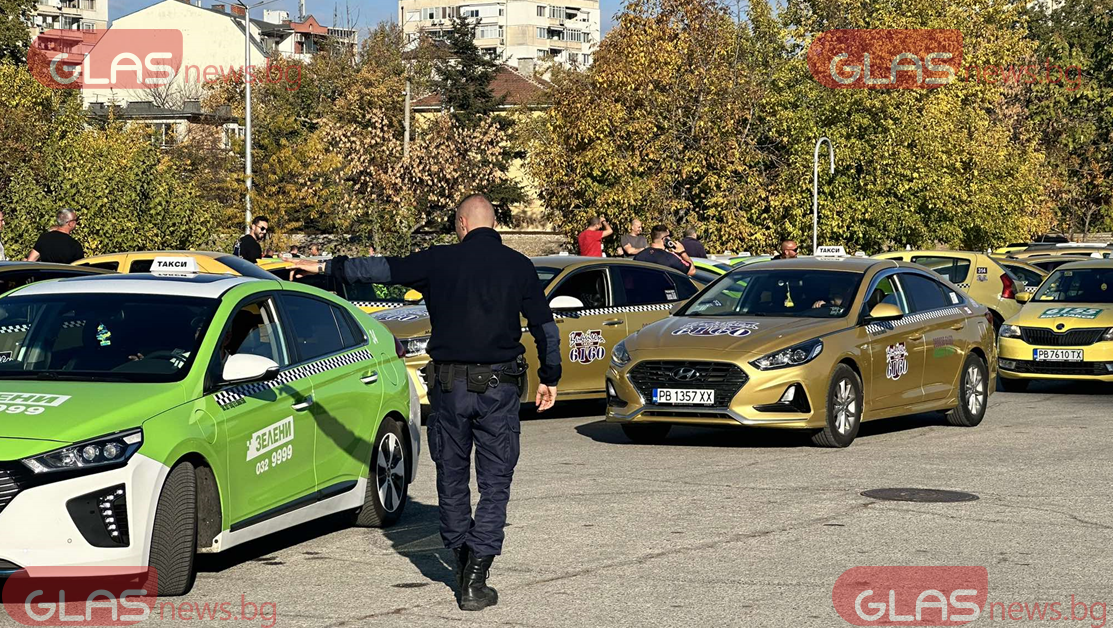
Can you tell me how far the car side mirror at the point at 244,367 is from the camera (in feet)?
25.4

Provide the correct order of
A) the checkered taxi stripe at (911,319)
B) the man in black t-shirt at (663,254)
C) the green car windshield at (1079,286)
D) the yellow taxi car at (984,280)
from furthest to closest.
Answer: the yellow taxi car at (984,280), the green car windshield at (1079,286), the man in black t-shirt at (663,254), the checkered taxi stripe at (911,319)

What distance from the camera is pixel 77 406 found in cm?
714

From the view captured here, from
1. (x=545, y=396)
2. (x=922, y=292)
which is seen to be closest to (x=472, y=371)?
(x=545, y=396)

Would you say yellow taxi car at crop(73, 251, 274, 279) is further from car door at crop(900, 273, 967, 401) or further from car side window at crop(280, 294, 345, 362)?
car side window at crop(280, 294, 345, 362)

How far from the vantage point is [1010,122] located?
221 feet

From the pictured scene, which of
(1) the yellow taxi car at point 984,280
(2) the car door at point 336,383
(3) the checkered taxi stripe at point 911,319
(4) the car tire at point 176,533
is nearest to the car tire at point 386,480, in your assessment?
(2) the car door at point 336,383

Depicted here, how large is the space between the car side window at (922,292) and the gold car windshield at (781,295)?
2.35ft

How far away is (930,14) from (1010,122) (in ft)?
45.3

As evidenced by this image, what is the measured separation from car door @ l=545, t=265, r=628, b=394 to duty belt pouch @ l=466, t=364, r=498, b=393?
8582mm

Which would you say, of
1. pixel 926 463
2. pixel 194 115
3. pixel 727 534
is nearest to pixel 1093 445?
pixel 926 463

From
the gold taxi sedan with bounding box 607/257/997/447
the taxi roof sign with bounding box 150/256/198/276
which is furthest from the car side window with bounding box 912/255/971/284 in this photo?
the taxi roof sign with bounding box 150/256/198/276

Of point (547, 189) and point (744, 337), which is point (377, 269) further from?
point (547, 189)

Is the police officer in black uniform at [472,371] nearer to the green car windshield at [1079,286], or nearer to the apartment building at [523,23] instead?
the green car windshield at [1079,286]

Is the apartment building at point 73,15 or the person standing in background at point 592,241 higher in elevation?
the apartment building at point 73,15
